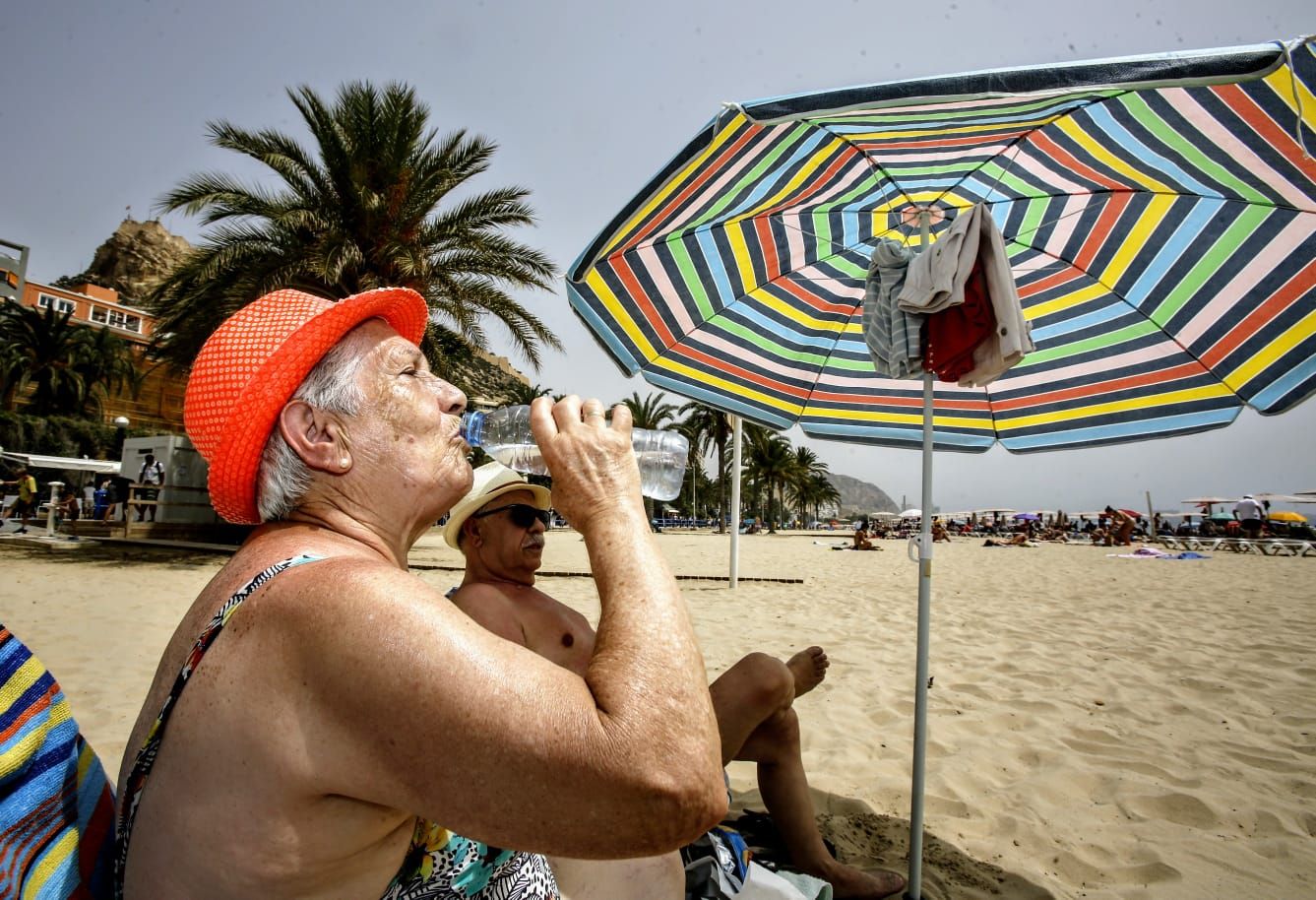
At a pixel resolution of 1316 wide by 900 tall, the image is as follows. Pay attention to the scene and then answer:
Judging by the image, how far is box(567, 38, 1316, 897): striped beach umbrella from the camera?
218cm

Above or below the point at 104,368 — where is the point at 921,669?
below

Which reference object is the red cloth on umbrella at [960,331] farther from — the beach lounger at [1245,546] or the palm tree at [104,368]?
the palm tree at [104,368]

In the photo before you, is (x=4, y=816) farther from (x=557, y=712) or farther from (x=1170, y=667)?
(x=1170, y=667)

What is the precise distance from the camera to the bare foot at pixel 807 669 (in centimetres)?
279

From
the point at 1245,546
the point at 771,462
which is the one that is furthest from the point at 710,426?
the point at 1245,546

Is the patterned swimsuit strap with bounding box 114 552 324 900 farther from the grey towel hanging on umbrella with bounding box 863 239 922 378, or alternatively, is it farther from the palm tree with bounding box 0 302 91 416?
the palm tree with bounding box 0 302 91 416

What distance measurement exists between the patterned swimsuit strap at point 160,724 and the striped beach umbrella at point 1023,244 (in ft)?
6.55

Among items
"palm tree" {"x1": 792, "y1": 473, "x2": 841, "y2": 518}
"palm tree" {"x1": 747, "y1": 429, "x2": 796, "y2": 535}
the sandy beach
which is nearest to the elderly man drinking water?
the sandy beach

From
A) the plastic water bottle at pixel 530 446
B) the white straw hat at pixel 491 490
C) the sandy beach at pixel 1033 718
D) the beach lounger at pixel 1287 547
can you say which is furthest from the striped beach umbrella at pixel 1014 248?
the beach lounger at pixel 1287 547

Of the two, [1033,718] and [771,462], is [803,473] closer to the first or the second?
[771,462]

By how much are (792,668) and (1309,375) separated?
260cm

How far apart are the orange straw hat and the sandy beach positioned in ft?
8.94

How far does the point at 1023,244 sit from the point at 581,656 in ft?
9.59

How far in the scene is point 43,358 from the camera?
107ft
